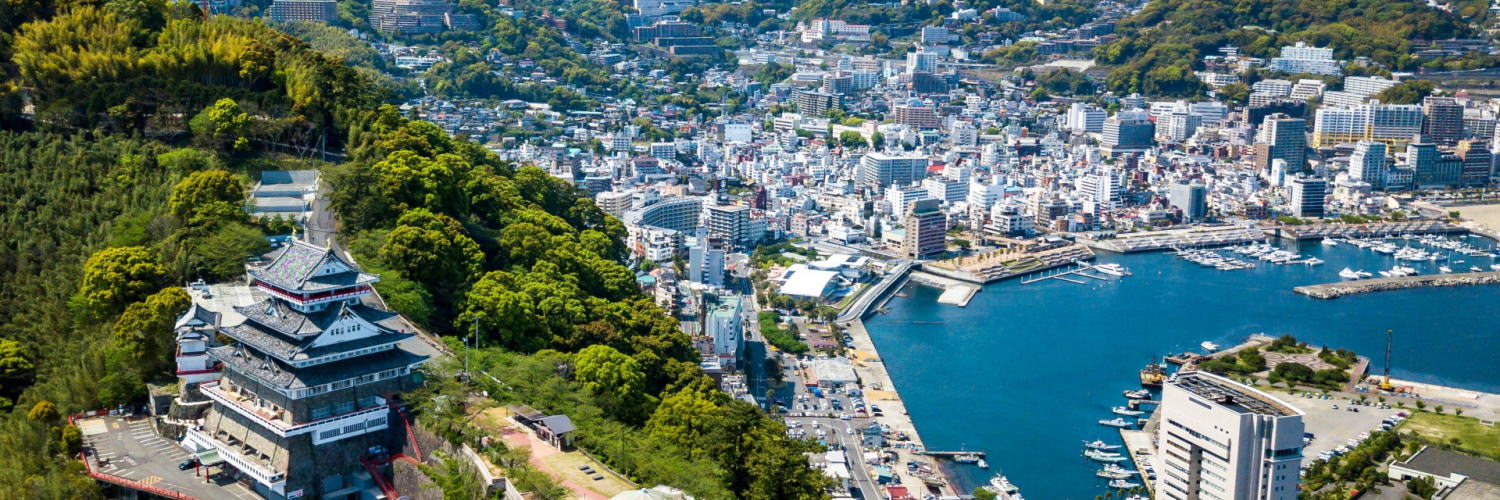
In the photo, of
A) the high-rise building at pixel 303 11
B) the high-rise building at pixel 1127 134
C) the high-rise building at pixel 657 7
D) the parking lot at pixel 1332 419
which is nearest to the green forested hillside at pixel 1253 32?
the high-rise building at pixel 1127 134

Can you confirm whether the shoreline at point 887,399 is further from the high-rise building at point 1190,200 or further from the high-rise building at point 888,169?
the high-rise building at point 1190,200

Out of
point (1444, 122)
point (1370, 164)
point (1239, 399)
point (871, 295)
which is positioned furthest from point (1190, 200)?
point (1239, 399)

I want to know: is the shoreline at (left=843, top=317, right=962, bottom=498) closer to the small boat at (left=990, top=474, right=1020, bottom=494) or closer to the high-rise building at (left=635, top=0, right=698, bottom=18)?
the small boat at (left=990, top=474, right=1020, bottom=494)

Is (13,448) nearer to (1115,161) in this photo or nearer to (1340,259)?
(1340,259)

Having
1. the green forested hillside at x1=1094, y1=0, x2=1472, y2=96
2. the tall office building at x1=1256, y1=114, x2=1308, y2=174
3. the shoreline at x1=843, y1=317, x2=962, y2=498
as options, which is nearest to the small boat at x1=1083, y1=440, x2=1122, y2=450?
the shoreline at x1=843, y1=317, x2=962, y2=498

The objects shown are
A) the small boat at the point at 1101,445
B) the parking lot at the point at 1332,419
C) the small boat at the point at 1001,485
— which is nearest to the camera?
the small boat at the point at 1001,485

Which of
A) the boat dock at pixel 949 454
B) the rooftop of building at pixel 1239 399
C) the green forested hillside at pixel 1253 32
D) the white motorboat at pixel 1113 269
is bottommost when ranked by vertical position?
the boat dock at pixel 949 454

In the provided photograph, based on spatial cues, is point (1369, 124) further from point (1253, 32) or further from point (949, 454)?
point (949, 454)

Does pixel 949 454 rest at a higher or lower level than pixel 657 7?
lower
